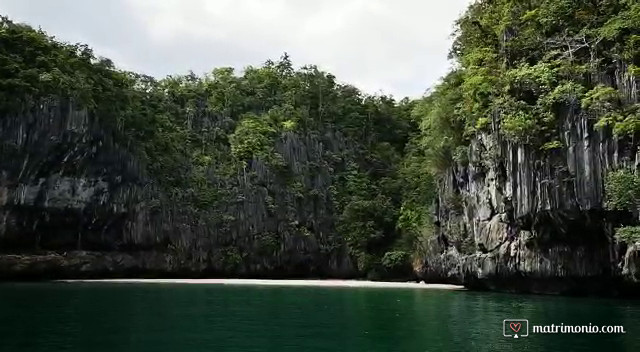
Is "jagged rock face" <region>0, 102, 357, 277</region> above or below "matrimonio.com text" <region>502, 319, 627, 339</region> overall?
above

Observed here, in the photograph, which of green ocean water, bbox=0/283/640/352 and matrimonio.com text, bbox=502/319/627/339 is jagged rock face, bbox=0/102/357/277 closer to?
green ocean water, bbox=0/283/640/352

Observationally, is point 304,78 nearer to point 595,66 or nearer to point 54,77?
point 54,77

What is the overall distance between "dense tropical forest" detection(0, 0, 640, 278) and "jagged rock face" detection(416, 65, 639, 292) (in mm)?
568

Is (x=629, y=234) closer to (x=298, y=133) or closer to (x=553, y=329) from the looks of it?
(x=553, y=329)

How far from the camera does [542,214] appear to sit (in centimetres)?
2642

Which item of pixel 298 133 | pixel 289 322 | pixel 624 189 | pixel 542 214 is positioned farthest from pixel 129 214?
pixel 624 189

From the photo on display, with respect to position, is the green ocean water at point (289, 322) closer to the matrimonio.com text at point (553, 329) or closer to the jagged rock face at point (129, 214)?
the matrimonio.com text at point (553, 329)

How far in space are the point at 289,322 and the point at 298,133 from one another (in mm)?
36085

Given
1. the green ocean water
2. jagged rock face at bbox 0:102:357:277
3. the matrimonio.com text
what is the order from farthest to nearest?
jagged rock face at bbox 0:102:357:277 → the matrimonio.com text → the green ocean water

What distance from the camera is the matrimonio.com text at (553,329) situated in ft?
50.0

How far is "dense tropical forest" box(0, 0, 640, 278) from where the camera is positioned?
86.1 ft

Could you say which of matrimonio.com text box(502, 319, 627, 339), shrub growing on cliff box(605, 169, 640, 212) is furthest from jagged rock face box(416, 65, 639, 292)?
matrimonio.com text box(502, 319, 627, 339)

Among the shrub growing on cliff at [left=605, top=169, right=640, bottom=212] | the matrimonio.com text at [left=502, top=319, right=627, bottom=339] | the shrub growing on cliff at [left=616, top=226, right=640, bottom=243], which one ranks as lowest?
the matrimonio.com text at [left=502, top=319, right=627, bottom=339]

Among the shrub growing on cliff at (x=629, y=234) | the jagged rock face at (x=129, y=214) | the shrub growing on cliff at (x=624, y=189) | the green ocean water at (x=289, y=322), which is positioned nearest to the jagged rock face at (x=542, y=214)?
the shrub growing on cliff at (x=629, y=234)
